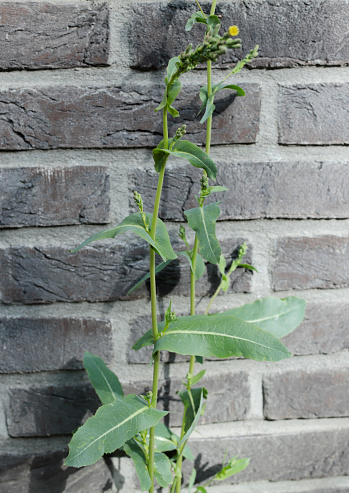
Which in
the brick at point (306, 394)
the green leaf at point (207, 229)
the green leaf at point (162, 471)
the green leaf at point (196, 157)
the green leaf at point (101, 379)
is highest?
the green leaf at point (196, 157)

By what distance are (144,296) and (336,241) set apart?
291 mm

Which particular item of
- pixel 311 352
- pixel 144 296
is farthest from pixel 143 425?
pixel 311 352

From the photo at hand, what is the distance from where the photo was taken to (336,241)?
597 millimetres

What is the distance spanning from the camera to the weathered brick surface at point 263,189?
0.57 meters

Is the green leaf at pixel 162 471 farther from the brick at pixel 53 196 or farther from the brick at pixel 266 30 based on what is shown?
the brick at pixel 266 30

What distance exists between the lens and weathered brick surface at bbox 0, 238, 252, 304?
0.56 m

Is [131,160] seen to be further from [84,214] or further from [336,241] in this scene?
[336,241]

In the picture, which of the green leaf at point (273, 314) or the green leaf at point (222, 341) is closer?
the green leaf at point (222, 341)

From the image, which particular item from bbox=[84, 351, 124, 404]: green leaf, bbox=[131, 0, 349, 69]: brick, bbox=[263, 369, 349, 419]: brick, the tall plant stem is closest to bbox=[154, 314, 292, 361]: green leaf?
the tall plant stem

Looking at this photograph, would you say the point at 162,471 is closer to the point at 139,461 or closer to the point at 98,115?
the point at 139,461

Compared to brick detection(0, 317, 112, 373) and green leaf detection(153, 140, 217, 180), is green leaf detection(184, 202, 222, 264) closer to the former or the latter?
green leaf detection(153, 140, 217, 180)

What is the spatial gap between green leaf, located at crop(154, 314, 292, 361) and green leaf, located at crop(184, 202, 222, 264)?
0.22ft

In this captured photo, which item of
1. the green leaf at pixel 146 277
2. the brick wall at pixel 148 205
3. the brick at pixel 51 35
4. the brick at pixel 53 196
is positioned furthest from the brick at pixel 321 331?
the brick at pixel 51 35

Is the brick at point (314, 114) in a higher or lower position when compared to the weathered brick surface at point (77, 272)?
higher
